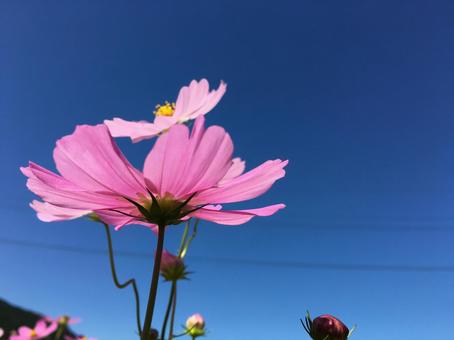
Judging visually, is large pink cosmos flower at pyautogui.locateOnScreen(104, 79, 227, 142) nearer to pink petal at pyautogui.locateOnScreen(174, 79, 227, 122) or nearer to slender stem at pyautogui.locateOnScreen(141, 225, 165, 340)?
pink petal at pyautogui.locateOnScreen(174, 79, 227, 122)

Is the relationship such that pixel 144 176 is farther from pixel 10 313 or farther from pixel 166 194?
pixel 10 313

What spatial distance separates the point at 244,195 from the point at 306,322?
0.26 metres

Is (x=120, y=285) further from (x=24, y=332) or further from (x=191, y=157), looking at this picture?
(x=24, y=332)

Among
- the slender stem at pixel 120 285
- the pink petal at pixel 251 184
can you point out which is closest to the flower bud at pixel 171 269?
the slender stem at pixel 120 285

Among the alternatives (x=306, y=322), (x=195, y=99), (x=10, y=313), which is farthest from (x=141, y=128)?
(x=10, y=313)

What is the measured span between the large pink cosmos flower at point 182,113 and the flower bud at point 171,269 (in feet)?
1.20

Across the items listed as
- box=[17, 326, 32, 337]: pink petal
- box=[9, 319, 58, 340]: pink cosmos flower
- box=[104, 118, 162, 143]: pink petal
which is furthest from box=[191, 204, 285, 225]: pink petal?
box=[17, 326, 32, 337]: pink petal

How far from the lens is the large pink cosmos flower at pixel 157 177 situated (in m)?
0.30

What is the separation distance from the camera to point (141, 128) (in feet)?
1.42

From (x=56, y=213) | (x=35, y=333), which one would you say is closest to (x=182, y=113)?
(x=56, y=213)

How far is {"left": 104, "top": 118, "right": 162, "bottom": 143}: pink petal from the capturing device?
41 centimetres

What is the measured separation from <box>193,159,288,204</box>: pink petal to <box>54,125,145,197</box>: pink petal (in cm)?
6

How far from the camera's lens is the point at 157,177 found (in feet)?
1.05

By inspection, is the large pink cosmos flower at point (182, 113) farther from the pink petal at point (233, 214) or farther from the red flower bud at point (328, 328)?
the red flower bud at point (328, 328)
